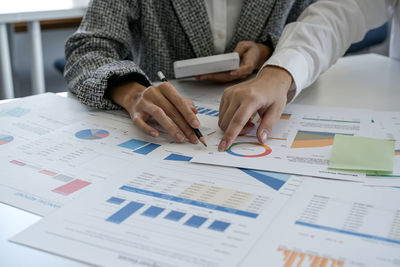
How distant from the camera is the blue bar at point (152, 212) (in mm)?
476

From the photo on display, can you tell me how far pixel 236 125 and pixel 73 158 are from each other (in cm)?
24

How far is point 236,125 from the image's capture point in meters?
0.68

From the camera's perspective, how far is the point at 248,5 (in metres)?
1.05

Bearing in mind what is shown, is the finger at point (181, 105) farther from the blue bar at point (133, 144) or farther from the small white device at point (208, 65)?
the small white device at point (208, 65)

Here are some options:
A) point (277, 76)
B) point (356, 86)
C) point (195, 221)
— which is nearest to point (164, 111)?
point (277, 76)

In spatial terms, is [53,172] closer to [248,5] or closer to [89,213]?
[89,213]

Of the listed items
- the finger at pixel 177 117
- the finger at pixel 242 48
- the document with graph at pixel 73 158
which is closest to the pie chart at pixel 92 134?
the document with graph at pixel 73 158

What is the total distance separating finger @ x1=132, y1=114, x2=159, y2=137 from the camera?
27.9 inches

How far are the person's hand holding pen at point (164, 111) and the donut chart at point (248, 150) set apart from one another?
0.21 ft

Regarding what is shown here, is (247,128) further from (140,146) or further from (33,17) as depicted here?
(33,17)

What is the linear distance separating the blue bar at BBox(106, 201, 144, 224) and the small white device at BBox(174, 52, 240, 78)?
1.64 feet

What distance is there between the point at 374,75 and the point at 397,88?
4.0 inches

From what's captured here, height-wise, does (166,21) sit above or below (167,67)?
above

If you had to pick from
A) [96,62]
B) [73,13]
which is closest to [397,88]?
[96,62]
